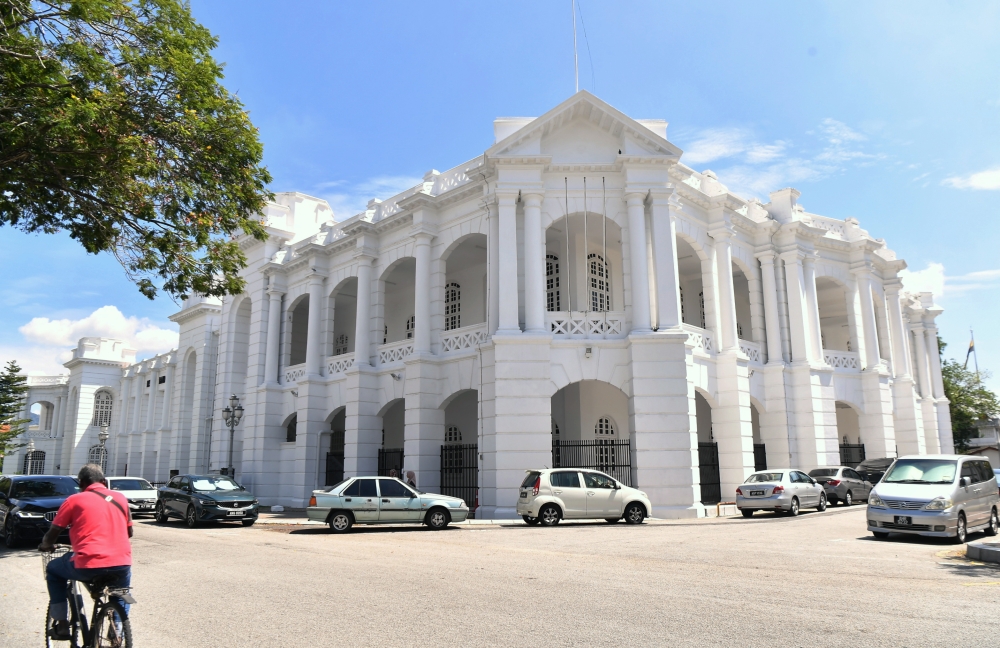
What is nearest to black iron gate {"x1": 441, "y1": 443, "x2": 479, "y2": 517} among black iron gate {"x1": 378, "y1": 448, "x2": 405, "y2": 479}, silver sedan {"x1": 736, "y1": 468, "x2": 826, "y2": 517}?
black iron gate {"x1": 378, "y1": 448, "x2": 405, "y2": 479}

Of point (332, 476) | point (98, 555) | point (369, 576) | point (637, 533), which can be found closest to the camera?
point (98, 555)

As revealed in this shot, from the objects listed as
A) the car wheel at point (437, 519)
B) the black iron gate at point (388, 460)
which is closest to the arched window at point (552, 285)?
the black iron gate at point (388, 460)

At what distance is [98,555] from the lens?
5.30m

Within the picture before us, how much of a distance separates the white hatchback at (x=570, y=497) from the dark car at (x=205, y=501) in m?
7.97

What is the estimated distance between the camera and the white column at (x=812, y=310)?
90.5ft

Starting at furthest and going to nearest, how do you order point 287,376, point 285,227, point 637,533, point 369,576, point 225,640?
point 285,227
point 287,376
point 637,533
point 369,576
point 225,640

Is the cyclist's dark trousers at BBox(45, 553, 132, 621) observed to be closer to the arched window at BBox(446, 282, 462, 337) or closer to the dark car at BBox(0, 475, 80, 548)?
the dark car at BBox(0, 475, 80, 548)

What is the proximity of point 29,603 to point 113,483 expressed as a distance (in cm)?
1662

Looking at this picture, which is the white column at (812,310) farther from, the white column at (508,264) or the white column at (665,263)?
the white column at (508,264)

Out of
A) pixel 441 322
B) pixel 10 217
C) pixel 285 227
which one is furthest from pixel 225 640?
pixel 285 227

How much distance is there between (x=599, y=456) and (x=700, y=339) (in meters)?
5.37

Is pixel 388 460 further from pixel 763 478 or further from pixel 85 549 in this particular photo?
pixel 85 549

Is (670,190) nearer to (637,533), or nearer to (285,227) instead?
(637,533)

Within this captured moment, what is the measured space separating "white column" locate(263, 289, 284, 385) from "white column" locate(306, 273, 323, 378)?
8.92 ft
